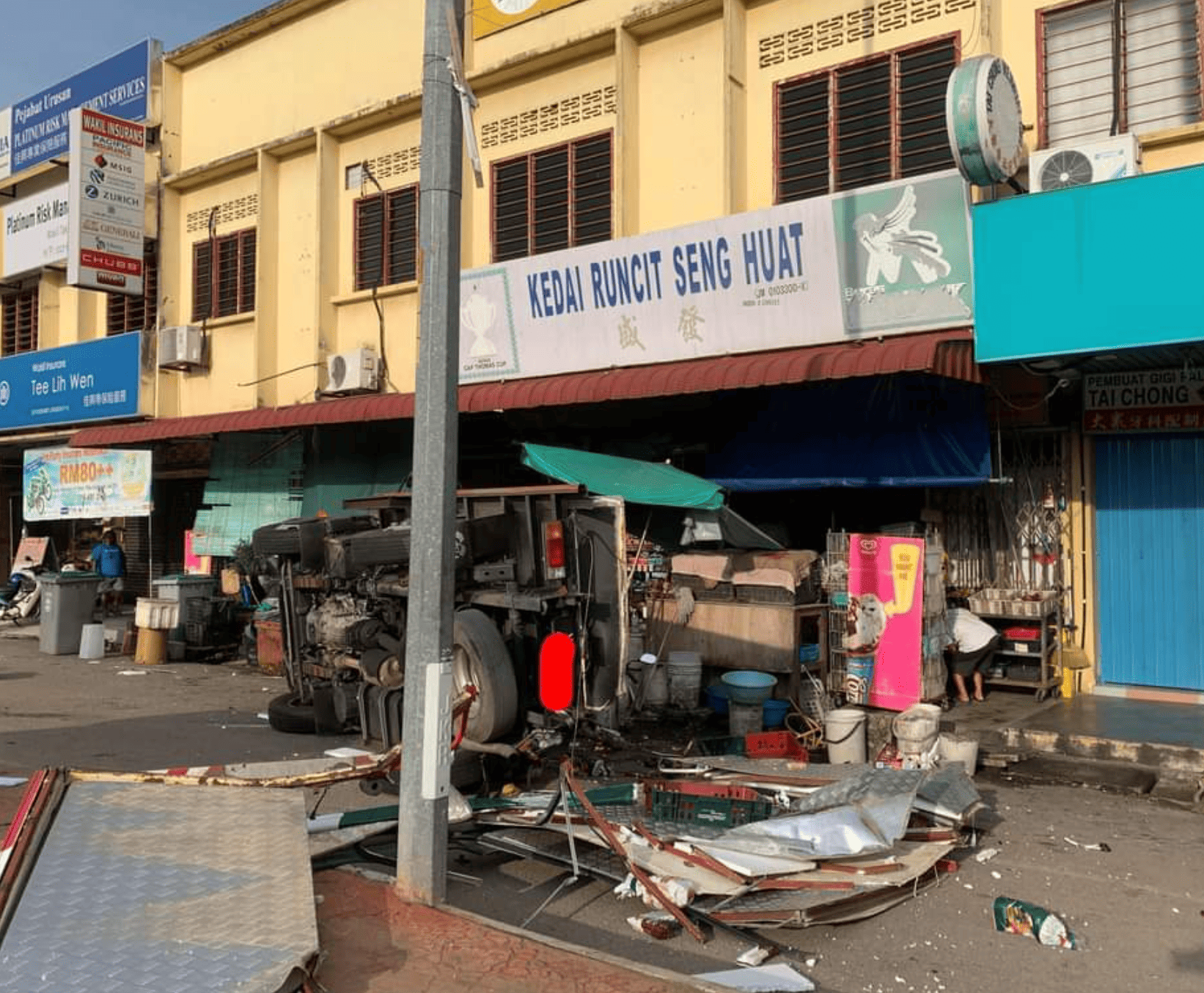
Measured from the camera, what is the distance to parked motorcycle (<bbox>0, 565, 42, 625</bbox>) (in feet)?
65.6

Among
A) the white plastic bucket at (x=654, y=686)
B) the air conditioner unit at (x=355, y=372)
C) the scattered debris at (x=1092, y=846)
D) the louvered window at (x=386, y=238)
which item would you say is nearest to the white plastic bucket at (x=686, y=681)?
the white plastic bucket at (x=654, y=686)

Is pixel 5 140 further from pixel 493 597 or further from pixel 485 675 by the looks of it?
pixel 485 675

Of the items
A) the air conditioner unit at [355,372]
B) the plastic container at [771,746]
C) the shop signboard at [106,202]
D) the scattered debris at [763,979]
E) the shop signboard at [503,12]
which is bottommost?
the scattered debris at [763,979]

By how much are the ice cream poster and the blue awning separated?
72cm

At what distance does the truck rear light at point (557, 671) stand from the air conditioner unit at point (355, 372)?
8.37 m

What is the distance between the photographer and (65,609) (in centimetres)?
1541

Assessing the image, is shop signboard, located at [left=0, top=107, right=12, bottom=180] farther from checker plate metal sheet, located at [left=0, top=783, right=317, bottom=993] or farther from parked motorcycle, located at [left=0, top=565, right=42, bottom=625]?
checker plate metal sheet, located at [left=0, top=783, right=317, bottom=993]

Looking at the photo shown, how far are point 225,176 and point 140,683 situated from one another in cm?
920

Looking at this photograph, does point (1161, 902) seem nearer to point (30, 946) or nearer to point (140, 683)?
point (30, 946)

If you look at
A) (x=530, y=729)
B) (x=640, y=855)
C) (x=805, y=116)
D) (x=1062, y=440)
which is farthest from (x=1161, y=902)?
(x=805, y=116)

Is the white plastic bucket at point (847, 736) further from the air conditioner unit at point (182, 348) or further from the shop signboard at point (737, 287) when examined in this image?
the air conditioner unit at point (182, 348)

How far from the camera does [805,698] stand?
9906 mm

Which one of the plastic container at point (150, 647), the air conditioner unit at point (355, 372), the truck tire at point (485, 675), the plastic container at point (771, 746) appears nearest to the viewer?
the truck tire at point (485, 675)

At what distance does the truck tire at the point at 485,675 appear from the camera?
739 centimetres
